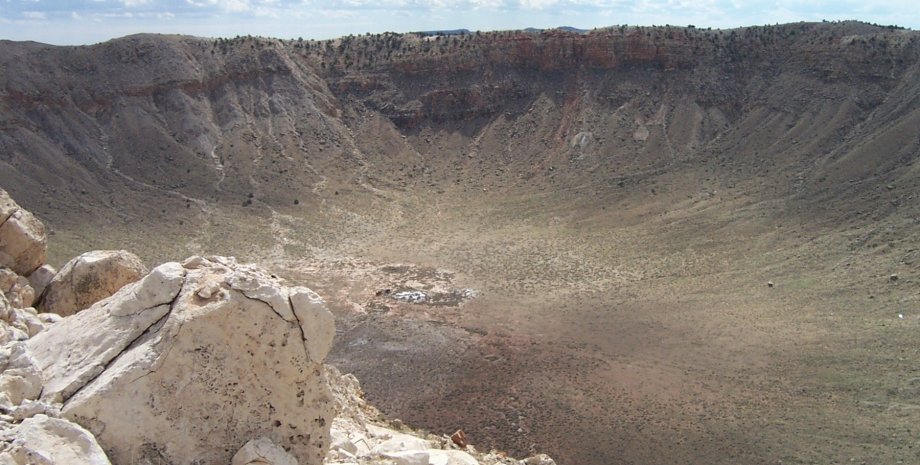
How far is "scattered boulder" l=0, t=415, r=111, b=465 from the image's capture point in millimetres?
10758

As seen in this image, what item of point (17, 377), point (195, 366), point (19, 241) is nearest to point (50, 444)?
point (17, 377)

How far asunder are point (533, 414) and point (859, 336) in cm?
1666

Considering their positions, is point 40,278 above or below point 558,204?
above

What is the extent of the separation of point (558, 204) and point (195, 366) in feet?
167

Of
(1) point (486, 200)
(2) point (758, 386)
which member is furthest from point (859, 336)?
(1) point (486, 200)

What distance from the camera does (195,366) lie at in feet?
43.2

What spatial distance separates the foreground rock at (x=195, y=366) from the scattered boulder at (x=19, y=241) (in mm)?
6388

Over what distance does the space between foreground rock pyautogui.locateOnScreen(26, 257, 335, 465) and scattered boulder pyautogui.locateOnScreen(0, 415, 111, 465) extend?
1.91 ft

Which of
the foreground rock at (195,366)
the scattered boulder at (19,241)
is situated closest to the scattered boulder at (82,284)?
the scattered boulder at (19,241)

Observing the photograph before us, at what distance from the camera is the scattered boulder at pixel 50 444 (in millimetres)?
10758

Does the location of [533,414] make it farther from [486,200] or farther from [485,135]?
[485,135]

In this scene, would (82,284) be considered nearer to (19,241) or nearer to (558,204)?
(19,241)

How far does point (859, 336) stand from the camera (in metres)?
36.4

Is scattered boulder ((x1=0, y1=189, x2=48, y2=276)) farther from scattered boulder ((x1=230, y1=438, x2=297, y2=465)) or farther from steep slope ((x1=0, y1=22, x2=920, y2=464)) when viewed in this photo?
steep slope ((x1=0, y1=22, x2=920, y2=464))
